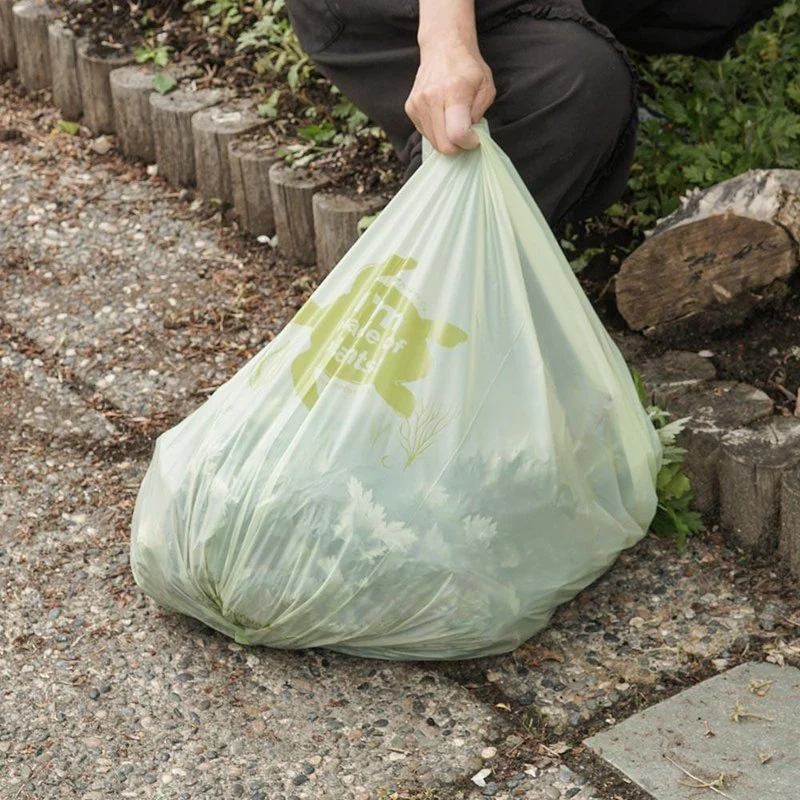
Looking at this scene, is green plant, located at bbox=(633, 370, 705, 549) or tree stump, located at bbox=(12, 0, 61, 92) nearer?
green plant, located at bbox=(633, 370, 705, 549)

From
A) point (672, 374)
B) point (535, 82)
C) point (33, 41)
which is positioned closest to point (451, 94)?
point (535, 82)

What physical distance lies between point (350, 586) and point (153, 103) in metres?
1.95

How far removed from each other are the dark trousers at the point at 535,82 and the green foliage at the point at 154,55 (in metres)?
1.15

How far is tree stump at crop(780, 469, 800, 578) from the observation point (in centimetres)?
229

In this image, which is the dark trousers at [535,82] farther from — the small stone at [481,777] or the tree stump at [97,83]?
the tree stump at [97,83]

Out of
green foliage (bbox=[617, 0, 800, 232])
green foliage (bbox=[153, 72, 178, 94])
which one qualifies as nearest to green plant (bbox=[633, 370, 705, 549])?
green foliage (bbox=[617, 0, 800, 232])

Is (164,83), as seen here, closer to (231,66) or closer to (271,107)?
(231,66)

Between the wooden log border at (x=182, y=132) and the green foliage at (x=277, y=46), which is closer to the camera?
the wooden log border at (x=182, y=132)

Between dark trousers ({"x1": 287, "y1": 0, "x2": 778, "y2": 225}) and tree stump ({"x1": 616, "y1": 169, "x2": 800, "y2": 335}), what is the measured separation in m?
0.16

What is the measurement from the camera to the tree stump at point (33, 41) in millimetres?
4000

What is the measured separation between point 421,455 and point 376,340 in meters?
0.19

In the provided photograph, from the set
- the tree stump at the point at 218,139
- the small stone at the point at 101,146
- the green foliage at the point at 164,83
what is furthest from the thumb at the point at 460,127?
the small stone at the point at 101,146

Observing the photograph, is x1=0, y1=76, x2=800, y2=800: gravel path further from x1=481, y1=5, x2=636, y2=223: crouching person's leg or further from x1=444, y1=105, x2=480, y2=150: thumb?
x1=444, y1=105, x2=480, y2=150: thumb

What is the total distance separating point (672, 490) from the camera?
7.90 ft
